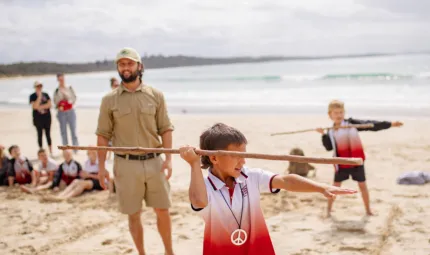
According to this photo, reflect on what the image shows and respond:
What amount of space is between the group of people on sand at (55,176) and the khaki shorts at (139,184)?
2941 mm

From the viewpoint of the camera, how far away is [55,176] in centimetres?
827

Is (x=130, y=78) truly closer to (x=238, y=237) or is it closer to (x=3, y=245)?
(x=238, y=237)

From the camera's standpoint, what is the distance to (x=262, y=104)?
2456 cm

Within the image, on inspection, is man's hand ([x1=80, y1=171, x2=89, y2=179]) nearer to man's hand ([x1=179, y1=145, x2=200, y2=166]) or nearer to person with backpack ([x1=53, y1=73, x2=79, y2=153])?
person with backpack ([x1=53, y1=73, x2=79, y2=153])

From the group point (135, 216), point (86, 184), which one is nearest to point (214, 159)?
point (135, 216)

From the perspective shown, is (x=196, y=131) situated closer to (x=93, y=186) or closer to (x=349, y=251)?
(x=93, y=186)

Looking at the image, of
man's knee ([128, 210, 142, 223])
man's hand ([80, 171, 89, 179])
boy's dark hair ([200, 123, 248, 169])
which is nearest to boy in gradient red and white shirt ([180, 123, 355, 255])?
boy's dark hair ([200, 123, 248, 169])

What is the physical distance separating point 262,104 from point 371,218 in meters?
18.8

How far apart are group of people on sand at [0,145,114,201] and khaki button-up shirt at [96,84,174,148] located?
3.05m

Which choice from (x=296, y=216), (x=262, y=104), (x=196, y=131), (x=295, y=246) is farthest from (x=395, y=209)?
(x=262, y=104)

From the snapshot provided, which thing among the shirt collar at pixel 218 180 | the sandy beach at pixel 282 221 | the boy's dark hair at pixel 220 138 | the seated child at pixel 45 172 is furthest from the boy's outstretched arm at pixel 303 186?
the seated child at pixel 45 172

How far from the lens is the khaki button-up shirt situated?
14.9ft

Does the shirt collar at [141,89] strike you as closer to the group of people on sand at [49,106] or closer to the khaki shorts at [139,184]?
the khaki shorts at [139,184]

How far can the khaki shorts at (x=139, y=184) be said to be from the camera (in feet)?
15.1
